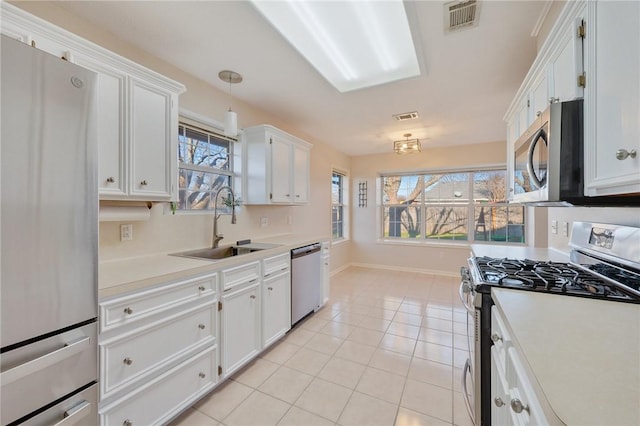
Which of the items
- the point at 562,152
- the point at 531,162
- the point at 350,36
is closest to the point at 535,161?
the point at 531,162

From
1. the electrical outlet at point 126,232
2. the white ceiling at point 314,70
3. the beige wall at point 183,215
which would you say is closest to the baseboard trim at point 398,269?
the beige wall at point 183,215

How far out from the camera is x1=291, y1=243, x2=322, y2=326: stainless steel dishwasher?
272cm

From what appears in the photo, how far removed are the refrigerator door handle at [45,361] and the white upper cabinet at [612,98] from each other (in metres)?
2.02

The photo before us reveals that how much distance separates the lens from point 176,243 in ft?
7.42

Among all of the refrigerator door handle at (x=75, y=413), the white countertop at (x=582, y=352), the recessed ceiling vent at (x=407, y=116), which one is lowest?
the refrigerator door handle at (x=75, y=413)

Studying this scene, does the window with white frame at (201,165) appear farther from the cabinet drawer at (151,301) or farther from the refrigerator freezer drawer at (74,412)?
the refrigerator freezer drawer at (74,412)

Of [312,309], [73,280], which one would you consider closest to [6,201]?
[73,280]

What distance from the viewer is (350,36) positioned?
1.98m

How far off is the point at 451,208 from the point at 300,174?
339cm

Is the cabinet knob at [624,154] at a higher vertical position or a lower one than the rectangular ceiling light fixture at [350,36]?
lower

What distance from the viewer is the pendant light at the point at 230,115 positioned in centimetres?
223

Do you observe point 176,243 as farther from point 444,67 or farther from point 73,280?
point 444,67

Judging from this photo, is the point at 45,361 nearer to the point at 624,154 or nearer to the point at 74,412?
the point at 74,412

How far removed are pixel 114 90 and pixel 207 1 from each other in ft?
2.56
